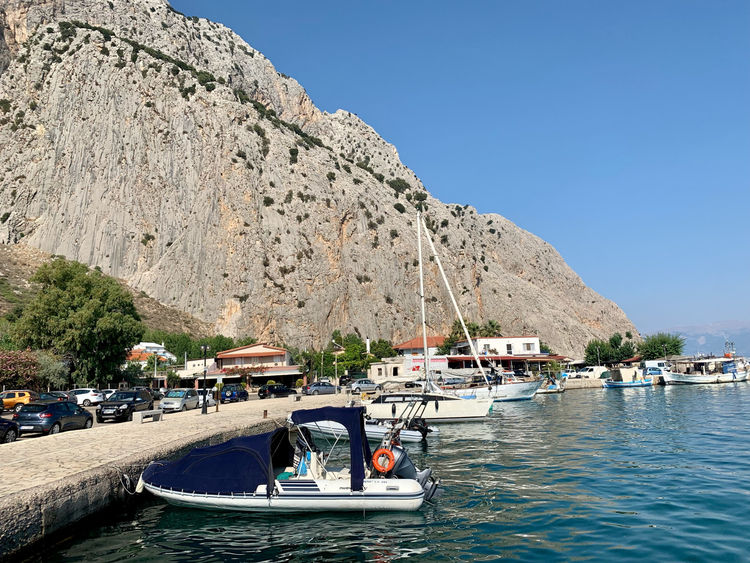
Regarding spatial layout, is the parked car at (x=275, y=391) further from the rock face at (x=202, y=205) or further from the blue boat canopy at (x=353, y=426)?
the blue boat canopy at (x=353, y=426)

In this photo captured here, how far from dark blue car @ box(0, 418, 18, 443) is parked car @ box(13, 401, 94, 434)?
5.20 ft

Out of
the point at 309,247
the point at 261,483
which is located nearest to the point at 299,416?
the point at 261,483

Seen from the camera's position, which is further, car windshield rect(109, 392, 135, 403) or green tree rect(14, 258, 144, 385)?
green tree rect(14, 258, 144, 385)

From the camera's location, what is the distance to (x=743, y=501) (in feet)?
52.3

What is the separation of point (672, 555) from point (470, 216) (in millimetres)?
143301

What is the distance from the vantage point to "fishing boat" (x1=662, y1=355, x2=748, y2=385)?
81.4 m

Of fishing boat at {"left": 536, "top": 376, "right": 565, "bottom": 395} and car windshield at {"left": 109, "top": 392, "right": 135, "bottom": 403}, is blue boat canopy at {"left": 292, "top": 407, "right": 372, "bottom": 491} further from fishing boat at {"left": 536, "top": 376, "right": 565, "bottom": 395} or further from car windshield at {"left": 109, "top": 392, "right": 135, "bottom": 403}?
fishing boat at {"left": 536, "top": 376, "right": 565, "bottom": 395}

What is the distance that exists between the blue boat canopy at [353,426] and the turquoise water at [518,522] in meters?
1.17

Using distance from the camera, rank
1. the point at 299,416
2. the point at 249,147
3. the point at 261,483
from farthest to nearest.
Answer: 1. the point at 249,147
2. the point at 299,416
3. the point at 261,483

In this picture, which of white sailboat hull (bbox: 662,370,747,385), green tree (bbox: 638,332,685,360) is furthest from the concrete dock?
green tree (bbox: 638,332,685,360)

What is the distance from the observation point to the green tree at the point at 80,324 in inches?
2100

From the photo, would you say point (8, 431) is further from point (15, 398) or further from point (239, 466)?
point (15, 398)

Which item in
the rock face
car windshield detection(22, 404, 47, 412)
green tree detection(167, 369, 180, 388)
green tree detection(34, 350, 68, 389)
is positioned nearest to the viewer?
car windshield detection(22, 404, 47, 412)

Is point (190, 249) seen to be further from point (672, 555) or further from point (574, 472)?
point (672, 555)
